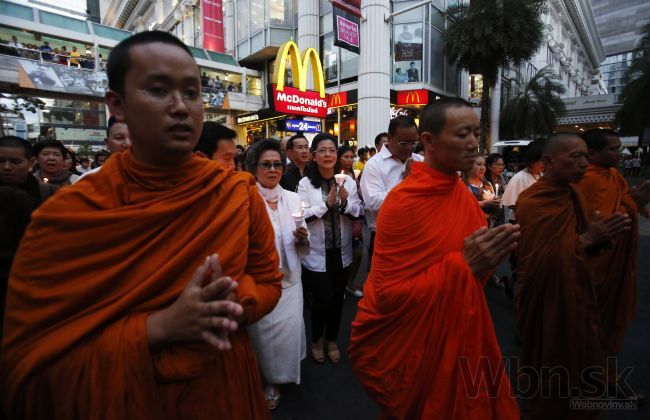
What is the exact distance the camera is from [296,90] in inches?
394

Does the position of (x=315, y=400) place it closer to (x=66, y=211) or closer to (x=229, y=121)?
(x=66, y=211)

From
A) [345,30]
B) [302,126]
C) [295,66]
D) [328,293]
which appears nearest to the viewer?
[328,293]

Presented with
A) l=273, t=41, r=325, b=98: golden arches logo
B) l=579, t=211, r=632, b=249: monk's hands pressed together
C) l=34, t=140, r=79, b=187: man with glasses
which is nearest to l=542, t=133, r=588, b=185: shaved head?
l=579, t=211, r=632, b=249: monk's hands pressed together

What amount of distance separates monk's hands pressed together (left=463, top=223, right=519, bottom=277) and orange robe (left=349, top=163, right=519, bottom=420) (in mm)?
56

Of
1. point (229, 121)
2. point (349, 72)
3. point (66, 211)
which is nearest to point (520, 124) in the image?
point (349, 72)

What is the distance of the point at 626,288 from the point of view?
2727 mm

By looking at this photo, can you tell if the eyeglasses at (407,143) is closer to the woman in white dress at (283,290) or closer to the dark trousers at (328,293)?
the dark trousers at (328,293)

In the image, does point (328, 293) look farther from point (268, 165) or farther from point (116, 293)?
point (116, 293)

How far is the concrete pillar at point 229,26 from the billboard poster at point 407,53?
12336 mm

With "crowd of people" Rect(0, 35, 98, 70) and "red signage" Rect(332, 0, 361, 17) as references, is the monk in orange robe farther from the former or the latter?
→ "crowd of people" Rect(0, 35, 98, 70)

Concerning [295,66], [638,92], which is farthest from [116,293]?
[638,92]

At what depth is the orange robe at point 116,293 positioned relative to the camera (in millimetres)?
943

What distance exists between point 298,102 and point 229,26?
17447 mm

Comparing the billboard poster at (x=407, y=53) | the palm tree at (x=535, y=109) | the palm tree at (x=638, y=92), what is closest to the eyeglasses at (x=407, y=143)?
the billboard poster at (x=407, y=53)
